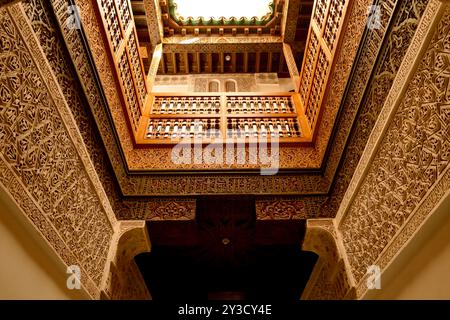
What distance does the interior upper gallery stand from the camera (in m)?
1.76

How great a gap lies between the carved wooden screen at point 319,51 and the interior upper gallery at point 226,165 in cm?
3

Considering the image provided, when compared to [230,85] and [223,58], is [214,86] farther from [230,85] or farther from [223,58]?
[223,58]

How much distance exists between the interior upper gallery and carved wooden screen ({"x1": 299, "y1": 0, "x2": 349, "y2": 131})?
1.1 inches

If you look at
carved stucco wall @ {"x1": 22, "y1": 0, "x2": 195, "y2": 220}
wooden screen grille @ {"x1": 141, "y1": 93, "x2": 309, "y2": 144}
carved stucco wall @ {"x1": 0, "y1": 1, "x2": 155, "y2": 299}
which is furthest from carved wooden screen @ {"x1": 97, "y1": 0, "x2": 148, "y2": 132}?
carved stucco wall @ {"x1": 0, "y1": 1, "x2": 155, "y2": 299}

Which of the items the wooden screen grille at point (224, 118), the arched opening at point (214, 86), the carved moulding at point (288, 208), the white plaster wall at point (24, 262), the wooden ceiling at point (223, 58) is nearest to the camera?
the white plaster wall at point (24, 262)

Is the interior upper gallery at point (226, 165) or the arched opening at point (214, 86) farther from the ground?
the arched opening at point (214, 86)

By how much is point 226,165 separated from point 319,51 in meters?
1.67

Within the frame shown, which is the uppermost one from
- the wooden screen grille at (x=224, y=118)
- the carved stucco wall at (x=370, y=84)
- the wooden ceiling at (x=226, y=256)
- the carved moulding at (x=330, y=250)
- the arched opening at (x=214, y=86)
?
the arched opening at (x=214, y=86)

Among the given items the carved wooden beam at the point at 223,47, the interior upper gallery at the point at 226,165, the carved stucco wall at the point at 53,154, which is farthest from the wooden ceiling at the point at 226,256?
the carved wooden beam at the point at 223,47

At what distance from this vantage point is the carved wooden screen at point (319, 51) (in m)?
3.08

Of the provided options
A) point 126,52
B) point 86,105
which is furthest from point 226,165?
point 126,52

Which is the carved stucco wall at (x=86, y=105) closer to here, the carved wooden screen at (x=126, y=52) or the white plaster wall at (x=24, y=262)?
the carved wooden screen at (x=126, y=52)

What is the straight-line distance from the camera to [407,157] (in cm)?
199

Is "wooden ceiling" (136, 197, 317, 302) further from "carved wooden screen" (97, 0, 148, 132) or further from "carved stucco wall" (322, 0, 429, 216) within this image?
"carved wooden screen" (97, 0, 148, 132)
